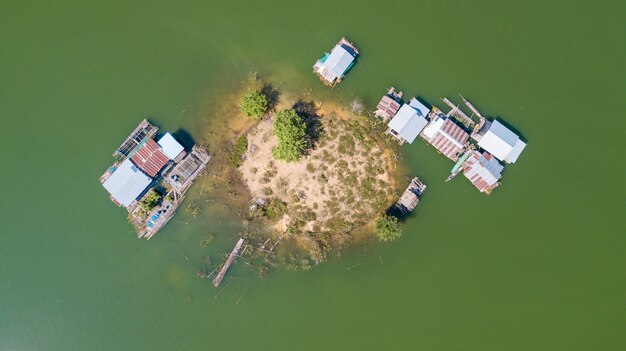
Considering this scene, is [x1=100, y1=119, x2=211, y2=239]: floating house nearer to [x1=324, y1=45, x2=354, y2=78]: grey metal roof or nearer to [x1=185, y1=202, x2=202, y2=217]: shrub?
[x1=185, y1=202, x2=202, y2=217]: shrub

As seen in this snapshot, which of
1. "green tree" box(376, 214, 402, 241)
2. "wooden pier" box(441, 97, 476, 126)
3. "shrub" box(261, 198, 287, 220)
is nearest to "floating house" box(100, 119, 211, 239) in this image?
"shrub" box(261, 198, 287, 220)

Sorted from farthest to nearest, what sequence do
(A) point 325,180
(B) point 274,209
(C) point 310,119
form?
(C) point 310,119 → (A) point 325,180 → (B) point 274,209

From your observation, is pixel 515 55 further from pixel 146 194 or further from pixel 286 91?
pixel 146 194

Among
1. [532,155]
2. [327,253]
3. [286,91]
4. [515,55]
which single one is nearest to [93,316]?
[327,253]

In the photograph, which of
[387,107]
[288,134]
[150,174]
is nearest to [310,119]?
[288,134]

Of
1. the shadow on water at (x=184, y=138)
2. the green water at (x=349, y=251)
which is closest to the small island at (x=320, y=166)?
the shadow on water at (x=184, y=138)

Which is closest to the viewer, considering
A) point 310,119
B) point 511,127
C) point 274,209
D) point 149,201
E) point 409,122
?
point 149,201

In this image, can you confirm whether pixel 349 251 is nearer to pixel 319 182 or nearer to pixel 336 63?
pixel 319 182

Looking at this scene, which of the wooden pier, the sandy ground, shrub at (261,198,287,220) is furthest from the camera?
the wooden pier
